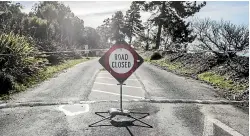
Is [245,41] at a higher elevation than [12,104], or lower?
higher

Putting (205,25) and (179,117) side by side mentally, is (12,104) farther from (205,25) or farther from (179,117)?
(205,25)

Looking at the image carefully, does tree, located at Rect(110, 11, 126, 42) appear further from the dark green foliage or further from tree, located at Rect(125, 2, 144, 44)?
the dark green foliage

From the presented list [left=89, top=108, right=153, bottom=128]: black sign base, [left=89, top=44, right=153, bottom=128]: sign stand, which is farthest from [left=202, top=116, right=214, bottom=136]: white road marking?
[left=89, top=44, right=153, bottom=128]: sign stand

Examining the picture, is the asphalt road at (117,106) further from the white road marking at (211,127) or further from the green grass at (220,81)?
the green grass at (220,81)

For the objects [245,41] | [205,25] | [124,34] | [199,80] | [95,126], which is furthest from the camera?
[124,34]

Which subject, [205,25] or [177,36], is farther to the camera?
[177,36]

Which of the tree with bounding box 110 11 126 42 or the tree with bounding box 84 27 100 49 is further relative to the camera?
the tree with bounding box 110 11 126 42

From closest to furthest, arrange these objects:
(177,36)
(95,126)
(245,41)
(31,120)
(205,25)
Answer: (95,126), (31,120), (245,41), (205,25), (177,36)

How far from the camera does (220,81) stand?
45.6 ft

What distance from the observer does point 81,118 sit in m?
7.58

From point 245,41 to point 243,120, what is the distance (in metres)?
15.1

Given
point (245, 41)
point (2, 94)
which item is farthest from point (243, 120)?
point (245, 41)

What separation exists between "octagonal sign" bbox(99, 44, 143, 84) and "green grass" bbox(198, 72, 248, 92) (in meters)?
5.48

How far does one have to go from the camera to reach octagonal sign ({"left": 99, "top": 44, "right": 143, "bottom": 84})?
801cm
